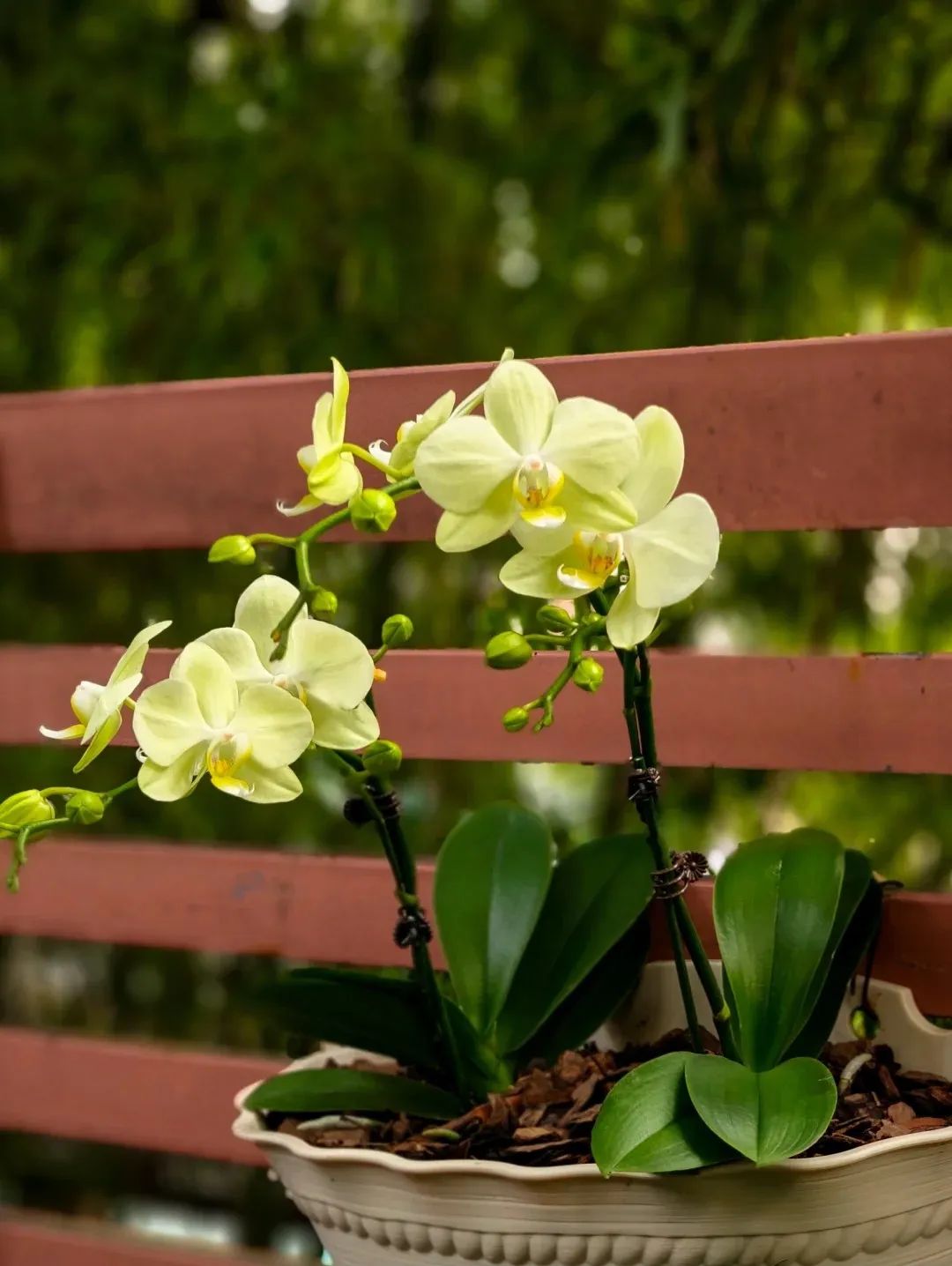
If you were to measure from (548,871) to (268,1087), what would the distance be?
6.9 inches

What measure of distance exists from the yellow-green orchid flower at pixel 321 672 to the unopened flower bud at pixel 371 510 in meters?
0.04

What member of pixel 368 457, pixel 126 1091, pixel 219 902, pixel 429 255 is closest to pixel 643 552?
pixel 368 457

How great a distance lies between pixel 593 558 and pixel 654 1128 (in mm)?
225

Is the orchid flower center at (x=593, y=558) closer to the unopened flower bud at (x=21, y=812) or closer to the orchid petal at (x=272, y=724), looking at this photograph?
the orchid petal at (x=272, y=724)

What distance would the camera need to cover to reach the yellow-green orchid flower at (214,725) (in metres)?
0.50

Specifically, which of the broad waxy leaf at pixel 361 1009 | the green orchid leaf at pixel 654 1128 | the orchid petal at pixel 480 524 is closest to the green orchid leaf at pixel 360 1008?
the broad waxy leaf at pixel 361 1009

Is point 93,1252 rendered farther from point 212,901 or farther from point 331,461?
point 331,461

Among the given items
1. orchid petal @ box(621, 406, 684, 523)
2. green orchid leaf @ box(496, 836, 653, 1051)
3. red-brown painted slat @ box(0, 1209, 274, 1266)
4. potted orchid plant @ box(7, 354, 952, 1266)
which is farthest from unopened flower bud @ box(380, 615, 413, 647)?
red-brown painted slat @ box(0, 1209, 274, 1266)

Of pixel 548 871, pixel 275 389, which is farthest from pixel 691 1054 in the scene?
pixel 275 389

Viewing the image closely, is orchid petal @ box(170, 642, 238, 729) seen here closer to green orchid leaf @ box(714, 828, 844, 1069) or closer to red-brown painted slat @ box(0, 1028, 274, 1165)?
green orchid leaf @ box(714, 828, 844, 1069)

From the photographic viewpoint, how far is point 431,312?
1197mm

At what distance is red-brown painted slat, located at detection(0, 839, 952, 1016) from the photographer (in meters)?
0.84

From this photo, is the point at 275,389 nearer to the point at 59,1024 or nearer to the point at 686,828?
the point at 686,828

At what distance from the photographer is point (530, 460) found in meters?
0.51
